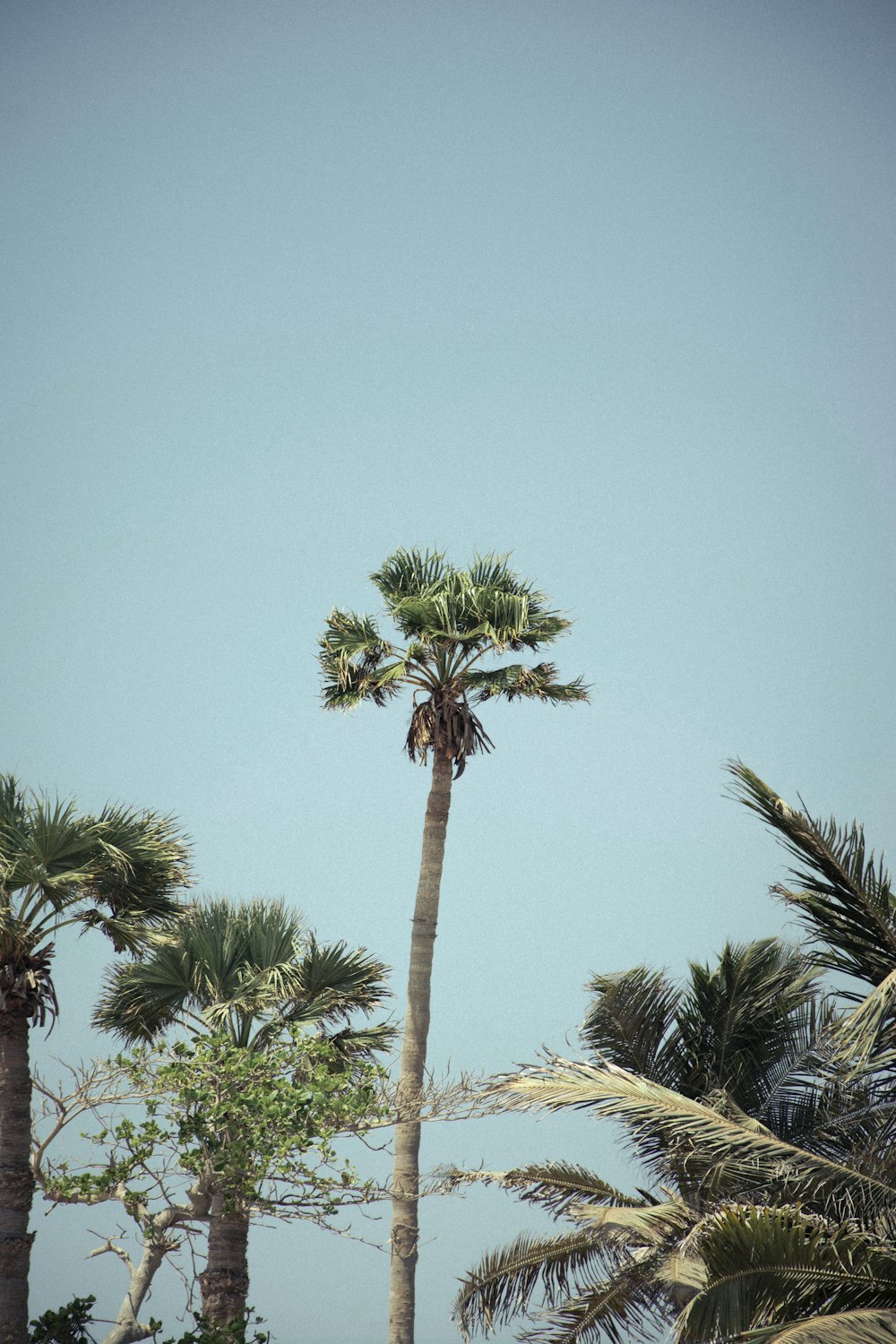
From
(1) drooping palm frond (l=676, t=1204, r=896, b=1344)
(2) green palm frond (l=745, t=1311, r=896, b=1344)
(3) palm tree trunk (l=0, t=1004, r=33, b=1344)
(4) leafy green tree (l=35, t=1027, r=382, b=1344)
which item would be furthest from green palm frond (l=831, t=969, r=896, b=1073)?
(3) palm tree trunk (l=0, t=1004, r=33, b=1344)

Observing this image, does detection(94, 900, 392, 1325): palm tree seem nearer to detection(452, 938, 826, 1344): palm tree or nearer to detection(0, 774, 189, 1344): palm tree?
detection(0, 774, 189, 1344): palm tree

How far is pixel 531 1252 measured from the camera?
35.4ft

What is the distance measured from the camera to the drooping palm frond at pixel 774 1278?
6.87m

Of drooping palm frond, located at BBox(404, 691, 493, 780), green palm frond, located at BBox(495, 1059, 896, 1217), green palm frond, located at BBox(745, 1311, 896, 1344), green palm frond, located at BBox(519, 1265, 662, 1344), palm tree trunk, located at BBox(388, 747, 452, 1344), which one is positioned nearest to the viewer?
green palm frond, located at BBox(745, 1311, 896, 1344)

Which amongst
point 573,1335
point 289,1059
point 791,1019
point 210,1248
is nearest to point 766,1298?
point 573,1335

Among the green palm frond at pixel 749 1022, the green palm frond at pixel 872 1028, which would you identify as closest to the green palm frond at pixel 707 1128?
the green palm frond at pixel 872 1028

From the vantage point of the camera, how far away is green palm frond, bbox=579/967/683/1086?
40.9 ft

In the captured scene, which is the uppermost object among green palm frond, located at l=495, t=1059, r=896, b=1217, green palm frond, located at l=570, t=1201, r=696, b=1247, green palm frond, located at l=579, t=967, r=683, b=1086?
green palm frond, located at l=579, t=967, r=683, b=1086

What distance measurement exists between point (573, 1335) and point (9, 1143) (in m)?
5.63

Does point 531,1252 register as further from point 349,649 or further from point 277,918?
point 349,649

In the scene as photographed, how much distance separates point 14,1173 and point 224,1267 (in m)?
2.41

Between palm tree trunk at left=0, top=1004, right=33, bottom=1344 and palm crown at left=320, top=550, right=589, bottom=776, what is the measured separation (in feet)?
20.7

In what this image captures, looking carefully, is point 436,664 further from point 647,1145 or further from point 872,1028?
point 872,1028

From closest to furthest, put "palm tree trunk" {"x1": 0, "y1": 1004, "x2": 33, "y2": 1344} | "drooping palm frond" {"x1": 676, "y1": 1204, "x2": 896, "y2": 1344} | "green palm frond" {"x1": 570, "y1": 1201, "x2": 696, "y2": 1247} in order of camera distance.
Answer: "drooping palm frond" {"x1": 676, "y1": 1204, "x2": 896, "y2": 1344}
"green palm frond" {"x1": 570, "y1": 1201, "x2": 696, "y2": 1247}
"palm tree trunk" {"x1": 0, "y1": 1004, "x2": 33, "y2": 1344}
